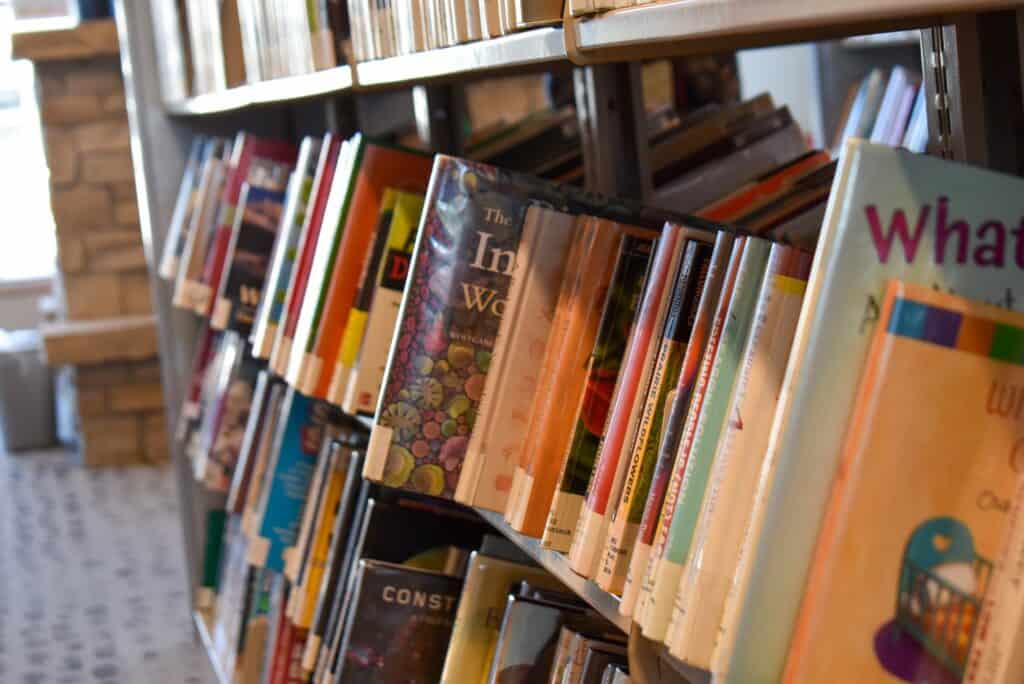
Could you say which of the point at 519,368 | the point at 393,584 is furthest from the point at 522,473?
the point at 393,584

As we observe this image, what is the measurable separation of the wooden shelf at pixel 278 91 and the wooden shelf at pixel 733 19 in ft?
1.91

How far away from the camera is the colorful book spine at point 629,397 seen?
0.91m

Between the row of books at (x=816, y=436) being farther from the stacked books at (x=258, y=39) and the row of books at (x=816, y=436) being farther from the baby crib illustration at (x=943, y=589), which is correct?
the stacked books at (x=258, y=39)

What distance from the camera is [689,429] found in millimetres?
806

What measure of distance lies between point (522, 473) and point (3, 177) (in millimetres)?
7001

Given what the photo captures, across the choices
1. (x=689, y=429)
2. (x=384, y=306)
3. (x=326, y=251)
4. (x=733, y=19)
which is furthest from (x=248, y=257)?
(x=733, y=19)

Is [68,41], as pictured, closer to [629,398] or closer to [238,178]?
[238,178]

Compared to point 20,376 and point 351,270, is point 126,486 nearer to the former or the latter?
point 20,376

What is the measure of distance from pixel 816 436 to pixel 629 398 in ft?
0.96

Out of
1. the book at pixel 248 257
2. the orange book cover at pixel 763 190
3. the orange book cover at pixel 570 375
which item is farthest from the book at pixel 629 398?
the book at pixel 248 257

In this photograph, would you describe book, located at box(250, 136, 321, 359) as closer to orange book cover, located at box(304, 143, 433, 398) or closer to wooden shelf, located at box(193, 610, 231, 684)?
orange book cover, located at box(304, 143, 433, 398)

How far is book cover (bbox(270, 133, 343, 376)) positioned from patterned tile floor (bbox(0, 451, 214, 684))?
3.68 feet

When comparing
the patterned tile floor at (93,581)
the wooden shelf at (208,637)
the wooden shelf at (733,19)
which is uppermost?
the wooden shelf at (733,19)

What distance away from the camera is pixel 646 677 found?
0.84 metres
